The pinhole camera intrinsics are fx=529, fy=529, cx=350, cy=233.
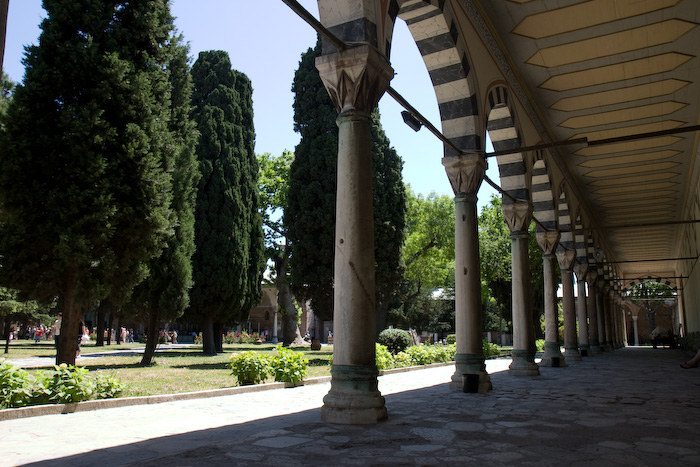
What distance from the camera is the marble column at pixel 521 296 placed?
10664mm

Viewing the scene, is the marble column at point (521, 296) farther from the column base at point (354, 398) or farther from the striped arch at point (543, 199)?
the column base at point (354, 398)

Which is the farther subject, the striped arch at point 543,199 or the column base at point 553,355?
the column base at point 553,355

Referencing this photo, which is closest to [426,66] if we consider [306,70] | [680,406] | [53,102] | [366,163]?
[366,163]

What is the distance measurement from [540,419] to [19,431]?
16.2ft

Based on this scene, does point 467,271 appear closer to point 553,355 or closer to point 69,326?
point 553,355

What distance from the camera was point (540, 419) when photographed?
5.23m

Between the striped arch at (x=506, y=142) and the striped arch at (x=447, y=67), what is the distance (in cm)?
105

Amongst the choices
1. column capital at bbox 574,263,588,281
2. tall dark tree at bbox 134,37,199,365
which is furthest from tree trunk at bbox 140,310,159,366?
column capital at bbox 574,263,588,281

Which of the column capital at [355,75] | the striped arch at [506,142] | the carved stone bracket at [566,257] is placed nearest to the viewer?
the column capital at [355,75]

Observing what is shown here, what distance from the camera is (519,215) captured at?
11.2m

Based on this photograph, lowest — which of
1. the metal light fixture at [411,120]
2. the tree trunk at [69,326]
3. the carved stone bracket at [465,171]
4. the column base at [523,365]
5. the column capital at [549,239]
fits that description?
the column base at [523,365]

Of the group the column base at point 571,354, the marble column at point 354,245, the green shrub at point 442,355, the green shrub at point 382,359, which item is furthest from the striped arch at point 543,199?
the marble column at point 354,245

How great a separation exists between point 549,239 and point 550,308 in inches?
72.2

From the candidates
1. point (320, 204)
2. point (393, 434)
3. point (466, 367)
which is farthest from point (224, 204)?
point (393, 434)
